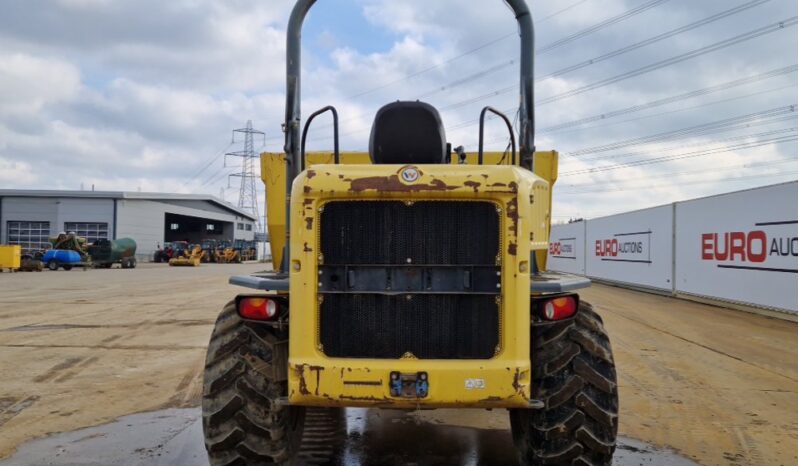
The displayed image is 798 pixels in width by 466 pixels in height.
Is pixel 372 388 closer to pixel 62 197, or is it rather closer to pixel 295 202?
pixel 295 202

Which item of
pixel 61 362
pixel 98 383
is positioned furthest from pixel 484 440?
pixel 61 362

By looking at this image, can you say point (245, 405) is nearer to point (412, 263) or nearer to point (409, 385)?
point (409, 385)

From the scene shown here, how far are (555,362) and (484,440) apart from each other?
182 cm

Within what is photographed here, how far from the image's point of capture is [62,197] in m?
53.5

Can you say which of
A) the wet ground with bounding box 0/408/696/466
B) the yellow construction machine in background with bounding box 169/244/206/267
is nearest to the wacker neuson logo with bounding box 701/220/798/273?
the wet ground with bounding box 0/408/696/466

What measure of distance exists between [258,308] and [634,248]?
794 inches

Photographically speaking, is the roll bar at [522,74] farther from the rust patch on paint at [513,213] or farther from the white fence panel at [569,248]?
the white fence panel at [569,248]

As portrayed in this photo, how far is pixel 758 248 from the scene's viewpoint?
13859 mm

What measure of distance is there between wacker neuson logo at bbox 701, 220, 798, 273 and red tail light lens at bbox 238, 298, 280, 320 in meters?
12.2

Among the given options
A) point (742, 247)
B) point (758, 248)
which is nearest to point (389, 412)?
point (758, 248)

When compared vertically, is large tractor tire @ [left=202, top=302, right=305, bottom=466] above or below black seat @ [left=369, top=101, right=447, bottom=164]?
below

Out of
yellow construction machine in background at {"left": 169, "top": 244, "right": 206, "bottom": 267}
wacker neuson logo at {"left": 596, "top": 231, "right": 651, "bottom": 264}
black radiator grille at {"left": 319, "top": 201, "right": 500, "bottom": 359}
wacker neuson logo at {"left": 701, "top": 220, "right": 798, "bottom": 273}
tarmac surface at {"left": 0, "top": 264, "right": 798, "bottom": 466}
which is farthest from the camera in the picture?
yellow construction machine in background at {"left": 169, "top": 244, "right": 206, "bottom": 267}

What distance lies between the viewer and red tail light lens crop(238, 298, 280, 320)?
3.57 m

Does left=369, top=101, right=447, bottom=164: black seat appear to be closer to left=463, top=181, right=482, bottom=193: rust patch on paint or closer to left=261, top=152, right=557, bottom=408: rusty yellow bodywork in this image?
left=261, top=152, right=557, bottom=408: rusty yellow bodywork
